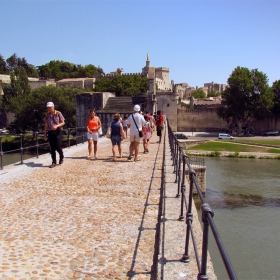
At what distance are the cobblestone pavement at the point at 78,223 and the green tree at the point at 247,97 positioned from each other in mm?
53626

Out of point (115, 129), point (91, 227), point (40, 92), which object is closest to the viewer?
point (91, 227)

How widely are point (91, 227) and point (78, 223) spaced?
26 centimetres

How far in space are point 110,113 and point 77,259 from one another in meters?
28.1

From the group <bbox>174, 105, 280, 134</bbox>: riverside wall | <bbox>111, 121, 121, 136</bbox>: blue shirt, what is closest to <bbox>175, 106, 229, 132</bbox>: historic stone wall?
<bbox>174, 105, 280, 134</bbox>: riverside wall

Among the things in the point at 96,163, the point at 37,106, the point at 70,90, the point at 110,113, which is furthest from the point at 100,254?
the point at 70,90

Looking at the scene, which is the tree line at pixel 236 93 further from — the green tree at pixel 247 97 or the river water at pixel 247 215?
the river water at pixel 247 215

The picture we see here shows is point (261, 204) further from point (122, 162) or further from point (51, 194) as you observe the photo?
point (51, 194)

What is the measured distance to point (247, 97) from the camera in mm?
59438

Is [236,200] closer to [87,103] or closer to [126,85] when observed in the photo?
[87,103]

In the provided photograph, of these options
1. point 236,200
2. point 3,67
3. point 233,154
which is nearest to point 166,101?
point 233,154

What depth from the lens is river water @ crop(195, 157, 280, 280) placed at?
44.5ft

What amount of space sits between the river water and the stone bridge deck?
23.1 ft

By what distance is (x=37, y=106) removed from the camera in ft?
148

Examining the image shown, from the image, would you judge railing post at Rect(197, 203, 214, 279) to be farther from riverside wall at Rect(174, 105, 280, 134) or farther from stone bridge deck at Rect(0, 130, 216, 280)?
riverside wall at Rect(174, 105, 280, 134)
